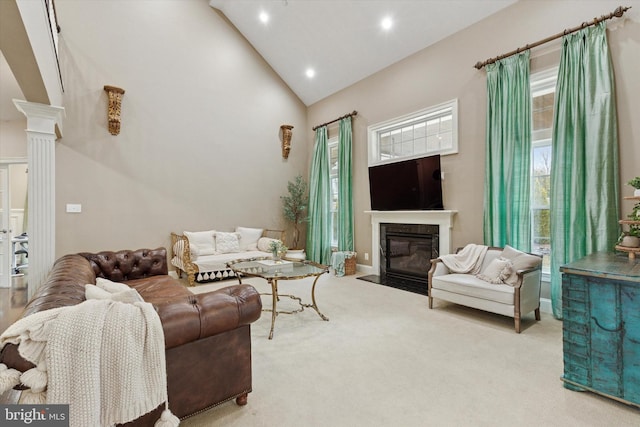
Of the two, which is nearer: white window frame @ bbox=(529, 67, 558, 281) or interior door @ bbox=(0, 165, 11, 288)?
white window frame @ bbox=(529, 67, 558, 281)

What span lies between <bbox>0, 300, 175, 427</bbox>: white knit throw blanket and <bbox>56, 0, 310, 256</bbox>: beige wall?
4539 millimetres

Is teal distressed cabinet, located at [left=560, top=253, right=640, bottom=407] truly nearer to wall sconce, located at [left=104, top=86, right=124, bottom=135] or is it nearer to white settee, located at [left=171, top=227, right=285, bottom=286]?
white settee, located at [left=171, top=227, right=285, bottom=286]

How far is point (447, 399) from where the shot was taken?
195cm

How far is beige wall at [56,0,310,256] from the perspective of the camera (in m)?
4.81

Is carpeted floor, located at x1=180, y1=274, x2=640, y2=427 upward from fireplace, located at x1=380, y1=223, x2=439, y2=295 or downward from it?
downward

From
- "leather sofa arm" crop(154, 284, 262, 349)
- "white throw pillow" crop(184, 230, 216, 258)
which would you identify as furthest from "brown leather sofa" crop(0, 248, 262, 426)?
"white throw pillow" crop(184, 230, 216, 258)

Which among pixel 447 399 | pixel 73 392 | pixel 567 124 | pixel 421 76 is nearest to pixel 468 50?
pixel 421 76

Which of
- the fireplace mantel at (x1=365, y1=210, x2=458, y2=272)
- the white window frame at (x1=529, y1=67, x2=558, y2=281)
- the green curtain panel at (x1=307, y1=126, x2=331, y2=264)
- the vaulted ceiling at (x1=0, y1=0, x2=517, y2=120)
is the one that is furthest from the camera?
the green curtain panel at (x1=307, y1=126, x2=331, y2=264)

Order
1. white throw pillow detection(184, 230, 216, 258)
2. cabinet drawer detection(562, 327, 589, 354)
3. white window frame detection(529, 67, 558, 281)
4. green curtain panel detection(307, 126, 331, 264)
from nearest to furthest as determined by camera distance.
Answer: cabinet drawer detection(562, 327, 589, 354) → white window frame detection(529, 67, 558, 281) → white throw pillow detection(184, 230, 216, 258) → green curtain panel detection(307, 126, 331, 264)

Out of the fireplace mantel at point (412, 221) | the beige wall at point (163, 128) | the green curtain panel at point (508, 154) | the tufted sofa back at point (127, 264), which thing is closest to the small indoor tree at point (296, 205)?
the beige wall at point (163, 128)

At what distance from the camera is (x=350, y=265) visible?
18.9 ft

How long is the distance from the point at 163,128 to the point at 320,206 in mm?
3372

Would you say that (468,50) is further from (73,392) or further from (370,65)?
(73,392)

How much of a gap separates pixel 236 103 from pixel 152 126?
5.60 ft
